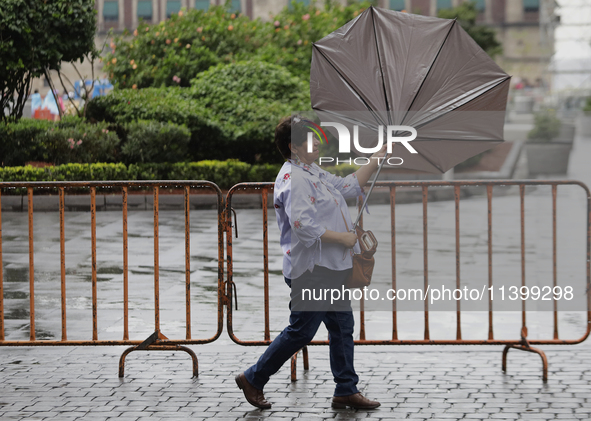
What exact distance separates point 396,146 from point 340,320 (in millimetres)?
1042

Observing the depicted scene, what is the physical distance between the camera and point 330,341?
4.72 m

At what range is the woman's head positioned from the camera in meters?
4.52

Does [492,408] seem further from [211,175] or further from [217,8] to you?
[217,8]

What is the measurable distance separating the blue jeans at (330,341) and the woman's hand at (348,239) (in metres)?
0.21

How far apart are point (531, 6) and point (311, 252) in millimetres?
75857

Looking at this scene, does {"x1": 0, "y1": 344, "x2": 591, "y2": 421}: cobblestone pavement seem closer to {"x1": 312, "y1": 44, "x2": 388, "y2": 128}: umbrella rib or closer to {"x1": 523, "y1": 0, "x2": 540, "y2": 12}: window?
{"x1": 312, "y1": 44, "x2": 388, "y2": 128}: umbrella rib

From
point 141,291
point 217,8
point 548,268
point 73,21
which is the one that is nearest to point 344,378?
point 141,291

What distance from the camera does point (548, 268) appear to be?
9.25 metres

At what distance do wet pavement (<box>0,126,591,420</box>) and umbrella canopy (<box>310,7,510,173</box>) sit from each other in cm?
147

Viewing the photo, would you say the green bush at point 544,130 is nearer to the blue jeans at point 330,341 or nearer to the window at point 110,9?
the blue jeans at point 330,341

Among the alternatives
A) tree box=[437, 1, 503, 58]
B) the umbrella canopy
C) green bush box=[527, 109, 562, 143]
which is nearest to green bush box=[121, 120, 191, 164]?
green bush box=[527, 109, 562, 143]

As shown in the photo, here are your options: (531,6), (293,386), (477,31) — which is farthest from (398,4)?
(293,386)

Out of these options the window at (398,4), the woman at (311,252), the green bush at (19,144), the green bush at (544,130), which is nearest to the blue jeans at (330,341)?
the woman at (311,252)

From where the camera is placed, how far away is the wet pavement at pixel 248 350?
4.69m
